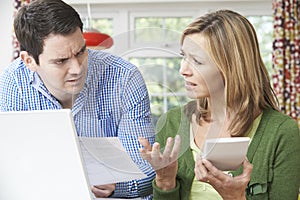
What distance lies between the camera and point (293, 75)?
4.32 m

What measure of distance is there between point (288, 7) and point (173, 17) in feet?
3.22

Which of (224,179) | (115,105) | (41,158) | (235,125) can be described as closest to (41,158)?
(41,158)

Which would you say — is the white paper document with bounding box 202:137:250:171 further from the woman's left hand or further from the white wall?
the white wall

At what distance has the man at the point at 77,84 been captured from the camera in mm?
1011

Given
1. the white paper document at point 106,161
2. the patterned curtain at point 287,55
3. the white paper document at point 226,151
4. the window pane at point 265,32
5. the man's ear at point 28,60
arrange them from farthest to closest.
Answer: the window pane at point 265,32
the patterned curtain at point 287,55
the man's ear at point 28,60
the white paper document at point 226,151
the white paper document at point 106,161

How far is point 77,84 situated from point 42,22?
42 cm

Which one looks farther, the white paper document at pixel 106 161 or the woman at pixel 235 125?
the woman at pixel 235 125

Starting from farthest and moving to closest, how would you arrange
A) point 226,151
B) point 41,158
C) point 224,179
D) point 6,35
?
point 6,35 → point 224,179 → point 226,151 → point 41,158

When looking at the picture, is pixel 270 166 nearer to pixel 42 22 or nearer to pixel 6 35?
pixel 42 22

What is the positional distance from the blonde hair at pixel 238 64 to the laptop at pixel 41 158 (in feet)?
1.99

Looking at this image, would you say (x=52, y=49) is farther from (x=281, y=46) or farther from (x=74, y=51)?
(x=281, y=46)

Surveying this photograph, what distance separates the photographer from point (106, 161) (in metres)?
0.96

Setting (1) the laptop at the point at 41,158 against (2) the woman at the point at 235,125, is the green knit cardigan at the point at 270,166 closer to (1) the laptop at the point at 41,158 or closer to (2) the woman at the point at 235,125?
(2) the woman at the point at 235,125

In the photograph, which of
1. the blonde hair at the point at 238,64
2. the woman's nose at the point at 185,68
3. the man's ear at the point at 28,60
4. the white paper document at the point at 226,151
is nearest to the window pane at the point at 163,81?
the woman's nose at the point at 185,68
